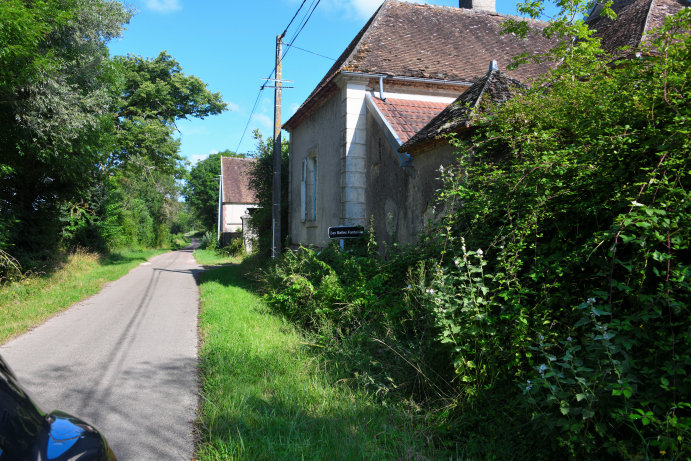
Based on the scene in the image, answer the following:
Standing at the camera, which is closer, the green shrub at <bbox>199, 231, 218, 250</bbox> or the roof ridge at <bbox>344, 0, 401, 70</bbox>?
the roof ridge at <bbox>344, 0, 401, 70</bbox>

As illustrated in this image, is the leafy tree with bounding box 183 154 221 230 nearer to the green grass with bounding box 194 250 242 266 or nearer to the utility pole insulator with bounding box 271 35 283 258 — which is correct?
the green grass with bounding box 194 250 242 266

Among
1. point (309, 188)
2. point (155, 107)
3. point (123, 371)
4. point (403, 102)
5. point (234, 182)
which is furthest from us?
point (234, 182)

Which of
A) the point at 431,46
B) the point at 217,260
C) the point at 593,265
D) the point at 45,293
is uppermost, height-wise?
the point at 431,46

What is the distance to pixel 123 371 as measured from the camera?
539 cm

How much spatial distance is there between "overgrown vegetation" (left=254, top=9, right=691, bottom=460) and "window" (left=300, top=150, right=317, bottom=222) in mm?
8403

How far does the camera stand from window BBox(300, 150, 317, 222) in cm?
1334

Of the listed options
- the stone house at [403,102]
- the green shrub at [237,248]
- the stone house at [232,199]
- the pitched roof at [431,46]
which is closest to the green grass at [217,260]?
the green shrub at [237,248]

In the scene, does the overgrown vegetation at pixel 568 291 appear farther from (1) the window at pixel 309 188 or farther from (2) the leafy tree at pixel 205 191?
(2) the leafy tree at pixel 205 191

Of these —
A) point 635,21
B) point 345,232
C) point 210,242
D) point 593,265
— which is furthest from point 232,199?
point 593,265

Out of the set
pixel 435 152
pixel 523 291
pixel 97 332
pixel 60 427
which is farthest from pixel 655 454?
pixel 97 332

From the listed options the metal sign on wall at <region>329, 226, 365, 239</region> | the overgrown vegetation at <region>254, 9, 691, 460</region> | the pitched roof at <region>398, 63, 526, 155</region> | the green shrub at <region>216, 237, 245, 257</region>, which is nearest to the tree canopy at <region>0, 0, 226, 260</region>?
the metal sign on wall at <region>329, 226, 365, 239</region>

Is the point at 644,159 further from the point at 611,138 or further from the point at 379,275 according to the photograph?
the point at 379,275

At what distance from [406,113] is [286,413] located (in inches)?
290

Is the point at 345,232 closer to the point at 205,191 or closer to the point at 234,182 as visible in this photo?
the point at 234,182
